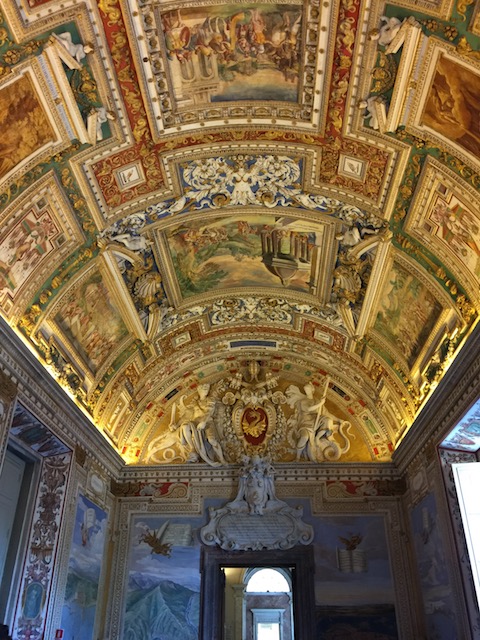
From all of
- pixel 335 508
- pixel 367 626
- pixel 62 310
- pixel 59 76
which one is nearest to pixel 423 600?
pixel 367 626

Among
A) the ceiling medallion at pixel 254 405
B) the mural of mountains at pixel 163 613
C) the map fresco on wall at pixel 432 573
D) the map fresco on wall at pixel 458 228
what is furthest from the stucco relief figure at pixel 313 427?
the map fresco on wall at pixel 458 228

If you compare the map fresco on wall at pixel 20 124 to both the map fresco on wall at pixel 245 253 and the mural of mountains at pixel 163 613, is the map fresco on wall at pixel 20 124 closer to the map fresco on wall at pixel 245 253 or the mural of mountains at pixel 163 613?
the map fresco on wall at pixel 245 253

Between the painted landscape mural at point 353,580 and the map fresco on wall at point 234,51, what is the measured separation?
33.5 feet

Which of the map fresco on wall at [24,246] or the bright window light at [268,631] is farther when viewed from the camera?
the bright window light at [268,631]

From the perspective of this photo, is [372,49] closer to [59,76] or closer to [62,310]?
[59,76]

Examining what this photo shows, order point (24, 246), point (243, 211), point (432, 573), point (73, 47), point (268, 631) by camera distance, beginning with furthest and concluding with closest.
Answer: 1. point (268, 631)
2. point (432, 573)
3. point (243, 211)
4. point (24, 246)
5. point (73, 47)

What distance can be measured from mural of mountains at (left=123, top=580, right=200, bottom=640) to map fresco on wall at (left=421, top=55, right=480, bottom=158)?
1140cm

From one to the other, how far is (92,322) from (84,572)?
17.9ft

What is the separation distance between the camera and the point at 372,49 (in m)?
7.88

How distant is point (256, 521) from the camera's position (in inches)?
554

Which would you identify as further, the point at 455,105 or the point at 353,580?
the point at 353,580

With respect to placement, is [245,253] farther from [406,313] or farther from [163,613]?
[163,613]

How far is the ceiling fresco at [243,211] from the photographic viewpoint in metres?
7.78

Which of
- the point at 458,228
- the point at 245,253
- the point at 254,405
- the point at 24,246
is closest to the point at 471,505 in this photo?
the point at 458,228
